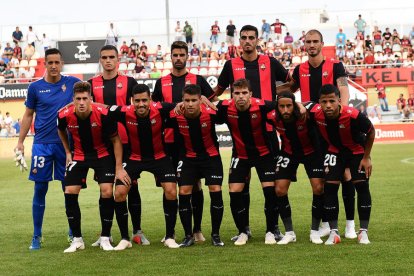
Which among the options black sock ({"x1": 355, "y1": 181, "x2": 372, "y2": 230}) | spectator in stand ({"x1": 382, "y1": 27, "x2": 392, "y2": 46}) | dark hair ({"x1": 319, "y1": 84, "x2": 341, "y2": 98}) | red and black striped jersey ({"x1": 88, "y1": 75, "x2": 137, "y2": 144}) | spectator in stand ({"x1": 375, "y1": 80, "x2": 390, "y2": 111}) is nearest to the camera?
dark hair ({"x1": 319, "y1": 84, "x2": 341, "y2": 98})

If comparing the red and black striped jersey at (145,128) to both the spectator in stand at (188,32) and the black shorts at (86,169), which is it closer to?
the black shorts at (86,169)

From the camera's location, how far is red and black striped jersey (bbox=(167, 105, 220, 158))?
9.48 m

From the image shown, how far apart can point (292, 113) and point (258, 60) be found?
1108 mm

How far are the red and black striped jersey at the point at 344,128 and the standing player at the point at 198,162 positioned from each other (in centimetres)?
122

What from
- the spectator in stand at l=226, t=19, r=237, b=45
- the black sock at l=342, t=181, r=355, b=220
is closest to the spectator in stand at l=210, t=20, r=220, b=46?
the spectator in stand at l=226, t=19, r=237, b=45

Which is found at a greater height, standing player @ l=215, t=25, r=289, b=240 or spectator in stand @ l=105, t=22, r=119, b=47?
spectator in stand @ l=105, t=22, r=119, b=47

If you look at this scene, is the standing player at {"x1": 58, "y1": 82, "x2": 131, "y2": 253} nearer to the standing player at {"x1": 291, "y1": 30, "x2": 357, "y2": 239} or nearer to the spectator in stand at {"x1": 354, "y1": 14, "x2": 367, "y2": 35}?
the standing player at {"x1": 291, "y1": 30, "x2": 357, "y2": 239}

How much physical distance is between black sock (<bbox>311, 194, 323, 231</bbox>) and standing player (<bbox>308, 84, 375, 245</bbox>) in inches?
5.6

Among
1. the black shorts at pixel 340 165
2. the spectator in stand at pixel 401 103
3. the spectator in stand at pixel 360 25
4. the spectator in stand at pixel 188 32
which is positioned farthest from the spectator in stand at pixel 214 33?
the black shorts at pixel 340 165

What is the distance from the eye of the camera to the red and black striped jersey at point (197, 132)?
31.1 feet

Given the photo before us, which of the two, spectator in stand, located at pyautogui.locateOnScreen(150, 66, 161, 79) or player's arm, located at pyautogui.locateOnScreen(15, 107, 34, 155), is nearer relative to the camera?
player's arm, located at pyautogui.locateOnScreen(15, 107, 34, 155)

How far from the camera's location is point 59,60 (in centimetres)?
987

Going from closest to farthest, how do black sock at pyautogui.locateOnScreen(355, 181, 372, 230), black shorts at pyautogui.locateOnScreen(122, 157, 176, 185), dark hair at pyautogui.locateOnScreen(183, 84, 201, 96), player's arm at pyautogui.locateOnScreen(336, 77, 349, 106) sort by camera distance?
dark hair at pyautogui.locateOnScreen(183, 84, 201, 96), black sock at pyautogui.locateOnScreen(355, 181, 372, 230), black shorts at pyautogui.locateOnScreen(122, 157, 176, 185), player's arm at pyautogui.locateOnScreen(336, 77, 349, 106)

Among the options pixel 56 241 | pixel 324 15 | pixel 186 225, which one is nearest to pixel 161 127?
pixel 186 225
